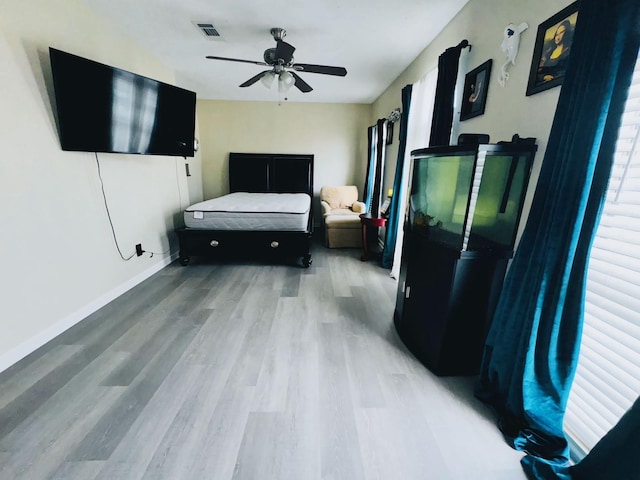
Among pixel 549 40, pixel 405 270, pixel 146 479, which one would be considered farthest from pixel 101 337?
pixel 549 40

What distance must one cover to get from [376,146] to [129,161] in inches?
135

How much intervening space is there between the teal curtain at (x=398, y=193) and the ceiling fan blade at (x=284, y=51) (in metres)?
1.34

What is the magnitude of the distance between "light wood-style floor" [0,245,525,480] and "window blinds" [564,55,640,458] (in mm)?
410

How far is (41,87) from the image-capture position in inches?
70.3

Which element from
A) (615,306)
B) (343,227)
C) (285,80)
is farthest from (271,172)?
(615,306)

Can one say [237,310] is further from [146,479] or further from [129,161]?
[129,161]

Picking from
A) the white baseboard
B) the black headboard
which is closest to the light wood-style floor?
the white baseboard

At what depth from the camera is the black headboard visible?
5141 millimetres

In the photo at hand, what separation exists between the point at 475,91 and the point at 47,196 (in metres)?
3.22

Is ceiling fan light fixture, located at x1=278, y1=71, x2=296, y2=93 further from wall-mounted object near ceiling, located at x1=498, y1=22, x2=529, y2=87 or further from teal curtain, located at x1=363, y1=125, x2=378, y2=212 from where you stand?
teal curtain, located at x1=363, y1=125, x2=378, y2=212

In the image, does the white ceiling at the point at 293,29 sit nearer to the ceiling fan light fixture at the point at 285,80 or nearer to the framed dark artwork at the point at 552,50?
the ceiling fan light fixture at the point at 285,80

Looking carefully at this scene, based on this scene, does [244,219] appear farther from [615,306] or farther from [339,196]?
[615,306]

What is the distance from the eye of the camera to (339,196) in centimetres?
498

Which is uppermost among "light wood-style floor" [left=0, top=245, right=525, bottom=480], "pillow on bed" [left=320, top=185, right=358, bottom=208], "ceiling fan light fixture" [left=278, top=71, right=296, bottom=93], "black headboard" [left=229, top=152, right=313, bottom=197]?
"ceiling fan light fixture" [left=278, top=71, right=296, bottom=93]
